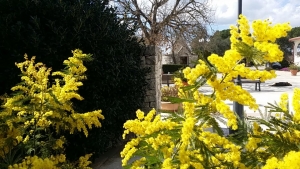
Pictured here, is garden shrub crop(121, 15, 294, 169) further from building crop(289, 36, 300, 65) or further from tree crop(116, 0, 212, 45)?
building crop(289, 36, 300, 65)

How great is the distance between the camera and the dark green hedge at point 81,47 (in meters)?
3.87

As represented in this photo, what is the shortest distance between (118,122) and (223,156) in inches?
133

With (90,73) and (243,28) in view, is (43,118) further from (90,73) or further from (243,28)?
(90,73)

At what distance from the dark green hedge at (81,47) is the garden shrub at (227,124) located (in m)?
2.47

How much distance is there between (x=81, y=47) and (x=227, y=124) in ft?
9.47

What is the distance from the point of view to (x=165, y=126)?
174cm

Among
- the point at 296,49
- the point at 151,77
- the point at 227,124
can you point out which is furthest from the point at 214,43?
the point at 227,124

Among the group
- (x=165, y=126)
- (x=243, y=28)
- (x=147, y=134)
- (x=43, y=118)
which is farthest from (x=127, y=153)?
(x=243, y=28)

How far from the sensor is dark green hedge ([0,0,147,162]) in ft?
12.7

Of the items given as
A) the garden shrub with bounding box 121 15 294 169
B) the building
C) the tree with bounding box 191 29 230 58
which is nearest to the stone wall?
the tree with bounding box 191 29 230 58

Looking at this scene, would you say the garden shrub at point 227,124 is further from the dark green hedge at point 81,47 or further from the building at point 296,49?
the building at point 296,49

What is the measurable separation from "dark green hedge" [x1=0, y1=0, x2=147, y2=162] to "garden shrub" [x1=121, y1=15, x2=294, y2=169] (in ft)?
8.10

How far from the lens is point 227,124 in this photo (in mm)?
1746

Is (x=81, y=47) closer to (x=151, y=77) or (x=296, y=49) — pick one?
(x=151, y=77)
